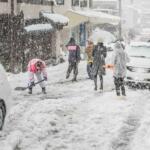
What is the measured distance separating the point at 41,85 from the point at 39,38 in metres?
11.7

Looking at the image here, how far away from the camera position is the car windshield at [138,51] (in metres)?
18.3

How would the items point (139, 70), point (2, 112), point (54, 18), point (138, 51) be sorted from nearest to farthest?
point (2, 112) → point (139, 70) → point (138, 51) → point (54, 18)

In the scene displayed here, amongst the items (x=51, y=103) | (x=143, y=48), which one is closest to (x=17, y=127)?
(x=51, y=103)

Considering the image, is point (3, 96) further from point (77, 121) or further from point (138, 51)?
point (138, 51)

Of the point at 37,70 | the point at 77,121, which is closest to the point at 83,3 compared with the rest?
the point at 37,70

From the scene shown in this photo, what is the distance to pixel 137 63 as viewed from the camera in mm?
17625

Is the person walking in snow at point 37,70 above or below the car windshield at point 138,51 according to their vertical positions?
below

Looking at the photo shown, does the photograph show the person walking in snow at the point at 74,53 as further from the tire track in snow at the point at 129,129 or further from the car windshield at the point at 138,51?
the tire track in snow at the point at 129,129

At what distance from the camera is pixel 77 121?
473 inches

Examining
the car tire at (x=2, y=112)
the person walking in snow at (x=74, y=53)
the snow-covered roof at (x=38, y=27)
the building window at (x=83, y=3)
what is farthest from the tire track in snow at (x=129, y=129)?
the building window at (x=83, y=3)

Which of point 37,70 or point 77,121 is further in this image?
point 37,70

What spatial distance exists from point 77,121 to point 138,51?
7.26m

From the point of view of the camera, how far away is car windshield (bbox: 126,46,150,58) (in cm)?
1831

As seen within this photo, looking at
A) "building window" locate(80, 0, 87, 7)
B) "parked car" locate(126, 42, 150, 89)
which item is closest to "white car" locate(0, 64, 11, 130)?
"parked car" locate(126, 42, 150, 89)
